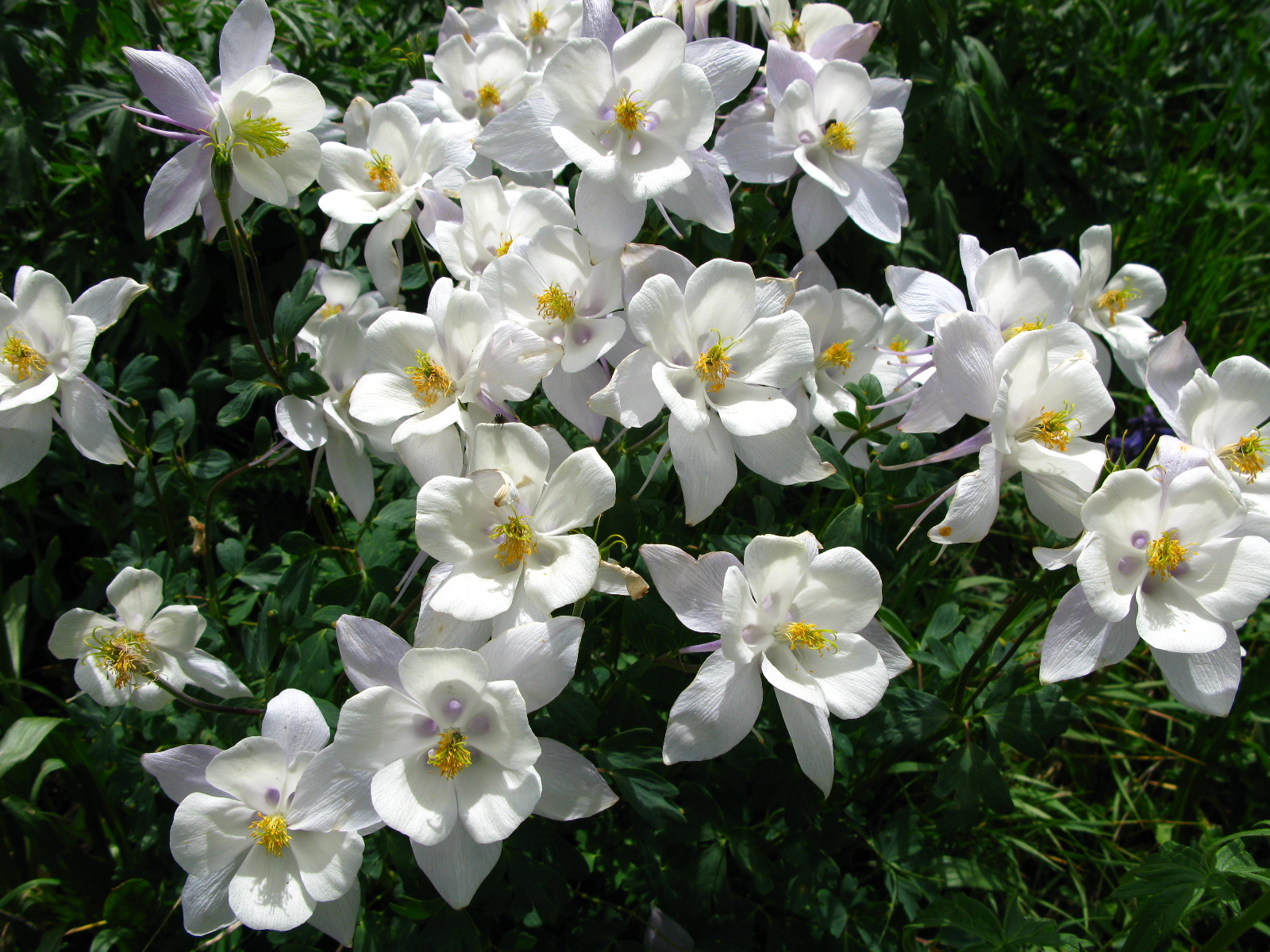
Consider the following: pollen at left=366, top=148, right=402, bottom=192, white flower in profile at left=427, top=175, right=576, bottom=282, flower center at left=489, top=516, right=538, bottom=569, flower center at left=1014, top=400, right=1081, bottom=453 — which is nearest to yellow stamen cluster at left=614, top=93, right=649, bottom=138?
white flower in profile at left=427, top=175, right=576, bottom=282

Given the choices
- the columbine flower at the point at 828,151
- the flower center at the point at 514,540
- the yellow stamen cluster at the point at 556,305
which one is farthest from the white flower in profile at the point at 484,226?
the flower center at the point at 514,540

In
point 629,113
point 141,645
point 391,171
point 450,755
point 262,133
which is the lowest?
point 141,645

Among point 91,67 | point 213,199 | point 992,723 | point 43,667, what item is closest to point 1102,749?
point 992,723

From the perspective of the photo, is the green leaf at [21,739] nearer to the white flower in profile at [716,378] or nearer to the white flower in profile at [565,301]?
the white flower in profile at [565,301]

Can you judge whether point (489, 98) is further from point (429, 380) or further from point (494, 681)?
point (494, 681)

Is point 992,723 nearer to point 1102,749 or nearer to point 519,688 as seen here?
point 519,688

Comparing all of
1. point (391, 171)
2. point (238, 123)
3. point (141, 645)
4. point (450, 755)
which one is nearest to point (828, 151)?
point (391, 171)
